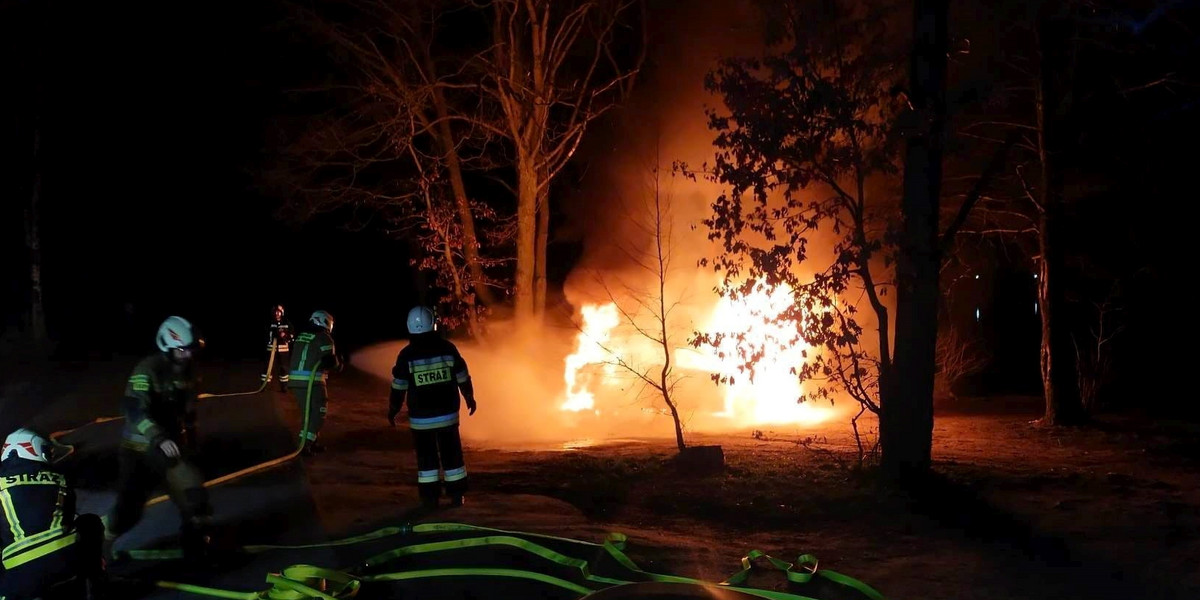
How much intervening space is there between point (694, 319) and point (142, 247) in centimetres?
2680

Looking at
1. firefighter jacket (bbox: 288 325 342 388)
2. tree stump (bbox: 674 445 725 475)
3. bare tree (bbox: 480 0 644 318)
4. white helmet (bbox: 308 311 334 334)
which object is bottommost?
tree stump (bbox: 674 445 725 475)

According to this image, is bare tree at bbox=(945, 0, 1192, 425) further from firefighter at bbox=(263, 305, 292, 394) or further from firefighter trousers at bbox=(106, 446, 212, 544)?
firefighter at bbox=(263, 305, 292, 394)

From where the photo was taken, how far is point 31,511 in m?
4.75

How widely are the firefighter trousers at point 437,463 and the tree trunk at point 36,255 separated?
767 inches

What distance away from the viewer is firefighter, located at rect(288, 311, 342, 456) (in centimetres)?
997

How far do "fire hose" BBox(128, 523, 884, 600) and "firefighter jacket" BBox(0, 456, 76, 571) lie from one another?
0.79 m

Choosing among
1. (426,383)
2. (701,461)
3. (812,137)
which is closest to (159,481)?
(426,383)

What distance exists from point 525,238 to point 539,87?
9.49 ft

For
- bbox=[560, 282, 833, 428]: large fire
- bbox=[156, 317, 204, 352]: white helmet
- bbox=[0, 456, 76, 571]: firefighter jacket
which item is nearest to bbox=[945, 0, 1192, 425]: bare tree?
bbox=[560, 282, 833, 428]: large fire

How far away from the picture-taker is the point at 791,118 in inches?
358

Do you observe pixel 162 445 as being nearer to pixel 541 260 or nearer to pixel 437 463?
pixel 437 463

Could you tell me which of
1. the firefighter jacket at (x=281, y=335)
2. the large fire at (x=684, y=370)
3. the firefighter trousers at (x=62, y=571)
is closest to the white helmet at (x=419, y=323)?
the firefighter trousers at (x=62, y=571)

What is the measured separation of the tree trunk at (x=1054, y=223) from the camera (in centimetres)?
1316

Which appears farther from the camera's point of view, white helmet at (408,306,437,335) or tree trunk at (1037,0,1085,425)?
tree trunk at (1037,0,1085,425)
